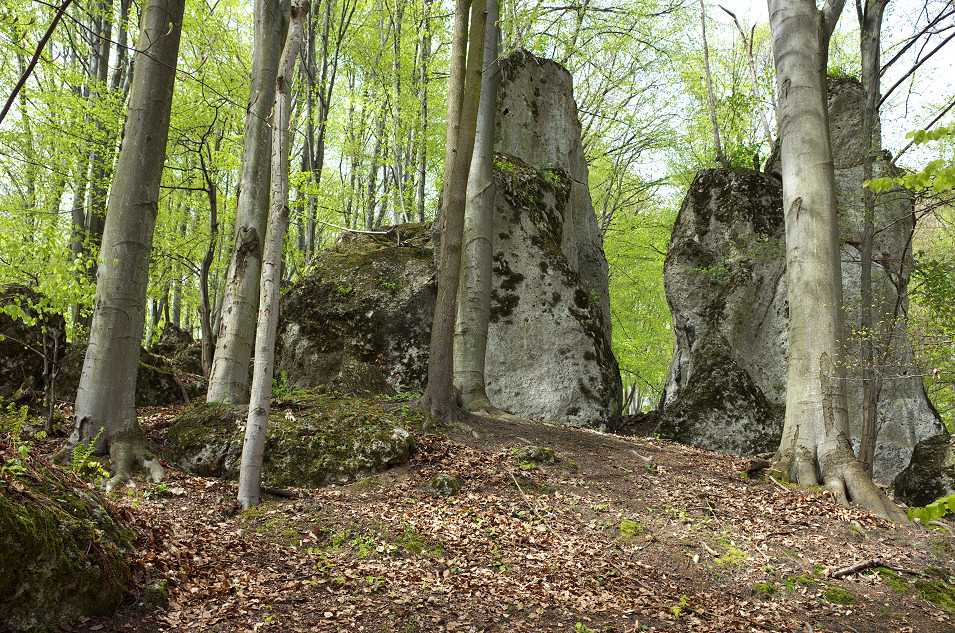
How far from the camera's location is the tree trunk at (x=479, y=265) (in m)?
7.86

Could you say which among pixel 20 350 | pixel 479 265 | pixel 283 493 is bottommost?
pixel 283 493

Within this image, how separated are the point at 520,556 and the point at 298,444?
2.75 meters

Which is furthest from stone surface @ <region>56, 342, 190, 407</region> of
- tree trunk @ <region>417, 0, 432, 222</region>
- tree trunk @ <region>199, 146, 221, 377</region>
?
tree trunk @ <region>417, 0, 432, 222</region>

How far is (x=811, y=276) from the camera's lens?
6512 mm

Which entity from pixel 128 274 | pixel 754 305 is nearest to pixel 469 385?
pixel 128 274

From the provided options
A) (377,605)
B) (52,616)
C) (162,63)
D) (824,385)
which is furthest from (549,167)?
(52,616)

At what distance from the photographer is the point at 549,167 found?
41.0 ft

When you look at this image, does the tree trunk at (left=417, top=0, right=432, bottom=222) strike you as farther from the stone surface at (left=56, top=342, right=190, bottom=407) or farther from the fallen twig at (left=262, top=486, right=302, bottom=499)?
the fallen twig at (left=262, top=486, right=302, bottom=499)

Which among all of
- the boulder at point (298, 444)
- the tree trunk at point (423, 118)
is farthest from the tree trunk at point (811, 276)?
the tree trunk at point (423, 118)

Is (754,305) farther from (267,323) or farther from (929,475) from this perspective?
(267,323)

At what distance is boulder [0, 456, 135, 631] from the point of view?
252 cm

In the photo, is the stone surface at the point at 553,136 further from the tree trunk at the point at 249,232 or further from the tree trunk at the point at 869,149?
the tree trunk at the point at 249,232

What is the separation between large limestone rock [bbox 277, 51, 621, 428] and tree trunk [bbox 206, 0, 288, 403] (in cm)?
177

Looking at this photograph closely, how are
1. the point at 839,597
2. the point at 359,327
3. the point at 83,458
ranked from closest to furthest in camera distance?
the point at 839,597 < the point at 83,458 < the point at 359,327
